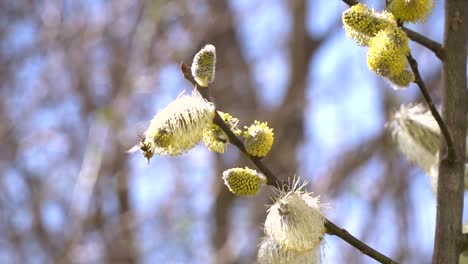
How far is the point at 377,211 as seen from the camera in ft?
12.4

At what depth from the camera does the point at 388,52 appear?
95 cm

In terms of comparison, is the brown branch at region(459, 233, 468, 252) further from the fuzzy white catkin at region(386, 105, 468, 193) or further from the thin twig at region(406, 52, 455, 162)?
the fuzzy white catkin at region(386, 105, 468, 193)

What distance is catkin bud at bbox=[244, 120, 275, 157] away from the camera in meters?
0.99

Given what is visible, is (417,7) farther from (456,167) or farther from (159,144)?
(159,144)

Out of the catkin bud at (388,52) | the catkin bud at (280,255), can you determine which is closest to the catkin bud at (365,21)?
the catkin bud at (388,52)

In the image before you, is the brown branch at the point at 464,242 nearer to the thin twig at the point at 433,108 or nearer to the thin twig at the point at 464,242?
the thin twig at the point at 464,242

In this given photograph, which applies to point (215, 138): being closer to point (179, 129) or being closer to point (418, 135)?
point (179, 129)

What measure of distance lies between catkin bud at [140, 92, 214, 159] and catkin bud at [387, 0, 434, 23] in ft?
0.84

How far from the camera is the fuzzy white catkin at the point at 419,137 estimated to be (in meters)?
1.32

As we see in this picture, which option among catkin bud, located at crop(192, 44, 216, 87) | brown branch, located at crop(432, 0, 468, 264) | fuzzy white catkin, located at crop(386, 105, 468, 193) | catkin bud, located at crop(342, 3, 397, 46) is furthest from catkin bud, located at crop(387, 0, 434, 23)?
fuzzy white catkin, located at crop(386, 105, 468, 193)

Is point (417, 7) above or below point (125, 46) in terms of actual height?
below

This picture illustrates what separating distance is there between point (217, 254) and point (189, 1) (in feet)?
4.40

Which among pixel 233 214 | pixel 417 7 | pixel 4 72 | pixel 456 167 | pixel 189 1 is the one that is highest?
pixel 4 72

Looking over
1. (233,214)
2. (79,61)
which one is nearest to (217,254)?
(233,214)
